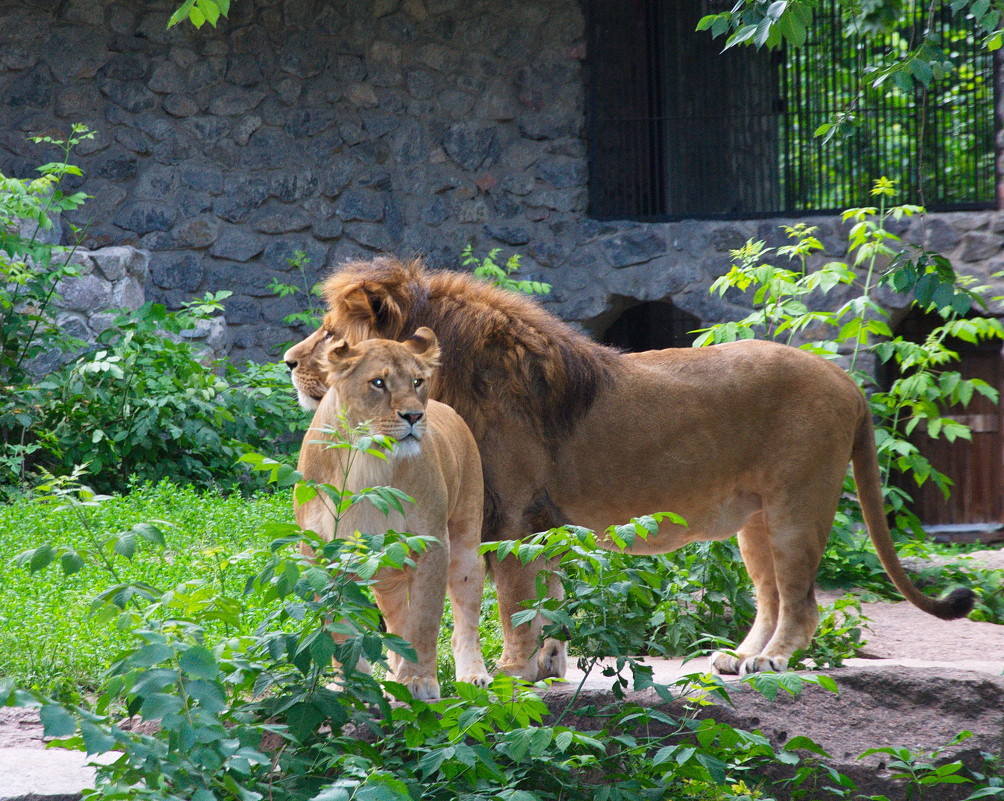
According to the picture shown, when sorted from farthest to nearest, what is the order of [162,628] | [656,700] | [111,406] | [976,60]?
[976,60] → [111,406] → [656,700] → [162,628]

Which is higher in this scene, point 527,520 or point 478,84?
point 478,84

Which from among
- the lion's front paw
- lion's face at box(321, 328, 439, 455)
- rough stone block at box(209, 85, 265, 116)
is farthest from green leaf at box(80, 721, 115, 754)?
rough stone block at box(209, 85, 265, 116)

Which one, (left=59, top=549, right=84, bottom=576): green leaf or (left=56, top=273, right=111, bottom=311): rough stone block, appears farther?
(left=56, top=273, right=111, bottom=311): rough stone block

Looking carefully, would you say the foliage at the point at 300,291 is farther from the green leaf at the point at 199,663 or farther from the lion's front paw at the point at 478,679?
the green leaf at the point at 199,663

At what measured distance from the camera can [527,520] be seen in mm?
3428

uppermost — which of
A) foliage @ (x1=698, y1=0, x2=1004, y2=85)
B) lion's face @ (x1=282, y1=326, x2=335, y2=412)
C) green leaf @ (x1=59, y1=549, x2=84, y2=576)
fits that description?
foliage @ (x1=698, y1=0, x2=1004, y2=85)

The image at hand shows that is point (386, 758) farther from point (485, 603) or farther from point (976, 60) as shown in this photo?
point (976, 60)

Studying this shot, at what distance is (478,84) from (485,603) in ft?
16.0

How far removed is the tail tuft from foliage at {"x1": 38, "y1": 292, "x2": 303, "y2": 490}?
410 centimetres

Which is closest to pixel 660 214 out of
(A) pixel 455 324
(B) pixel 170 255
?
(B) pixel 170 255

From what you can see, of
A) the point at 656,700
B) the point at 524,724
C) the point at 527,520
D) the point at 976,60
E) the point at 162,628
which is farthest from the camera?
the point at 976,60

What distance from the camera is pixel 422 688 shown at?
2.77m

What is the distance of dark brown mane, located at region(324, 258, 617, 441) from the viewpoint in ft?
11.4

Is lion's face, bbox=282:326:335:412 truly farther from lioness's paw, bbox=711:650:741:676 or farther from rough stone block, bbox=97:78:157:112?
rough stone block, bbox=97:78:157:112
